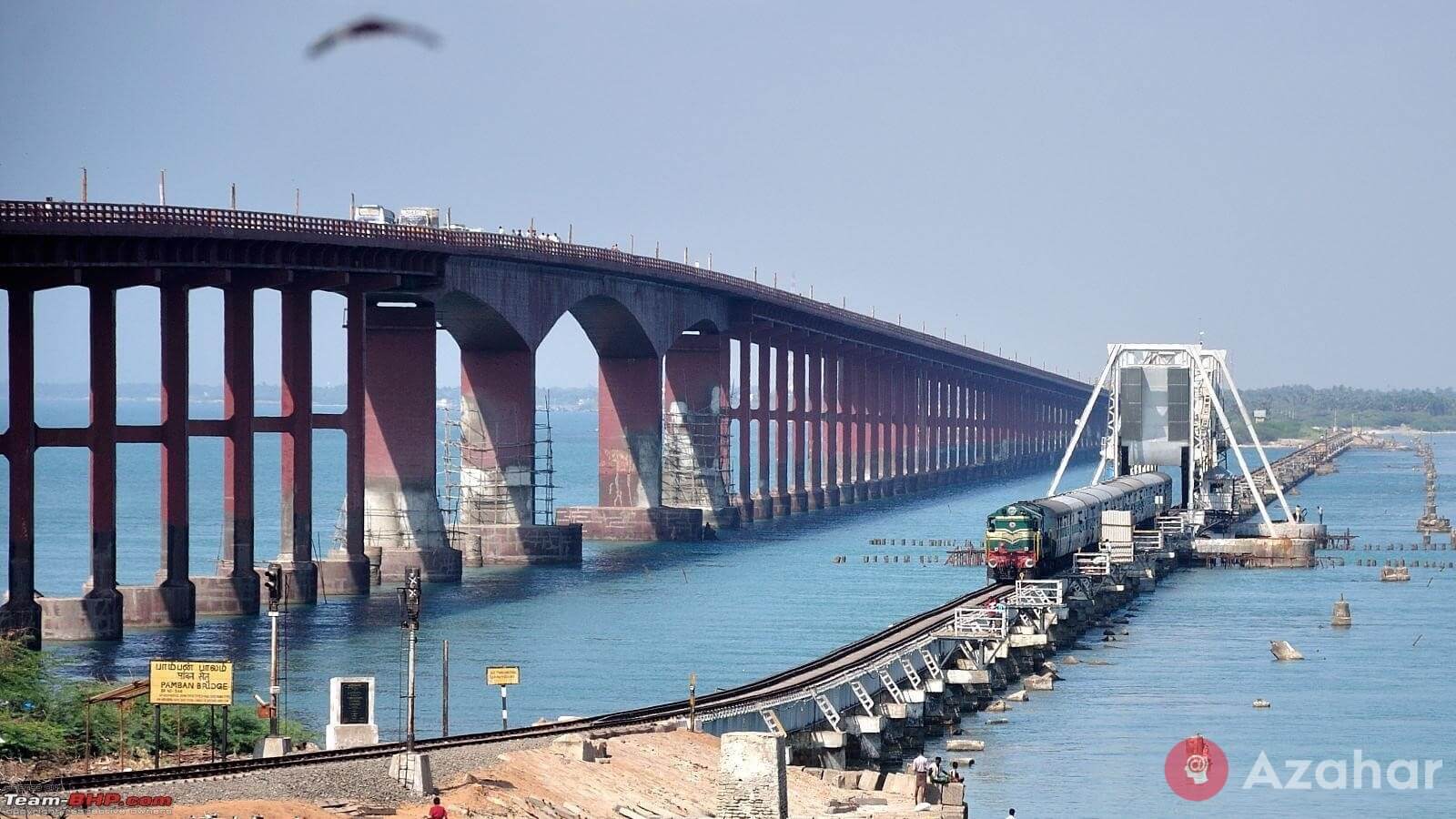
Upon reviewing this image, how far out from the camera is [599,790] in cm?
4416

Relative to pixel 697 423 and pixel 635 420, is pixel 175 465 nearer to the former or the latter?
pixel 635 420

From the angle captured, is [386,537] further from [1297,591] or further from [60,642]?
[1297,591]

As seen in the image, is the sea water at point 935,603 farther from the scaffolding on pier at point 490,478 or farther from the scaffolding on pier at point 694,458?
the scaffolding on pier at point 694,458

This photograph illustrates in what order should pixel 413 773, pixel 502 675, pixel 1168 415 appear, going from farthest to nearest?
pixel 1168 415
pixel 502 675
pixel 413 773

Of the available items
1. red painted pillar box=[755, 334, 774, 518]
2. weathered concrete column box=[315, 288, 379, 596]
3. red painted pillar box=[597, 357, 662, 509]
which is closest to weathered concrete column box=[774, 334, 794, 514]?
red painted pillar box=[755, 334, 774, 518]

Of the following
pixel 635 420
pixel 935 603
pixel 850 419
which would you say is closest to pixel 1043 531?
pixel 935 603

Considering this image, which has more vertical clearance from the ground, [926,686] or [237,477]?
[237,477]

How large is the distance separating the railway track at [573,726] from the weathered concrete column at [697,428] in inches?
2409

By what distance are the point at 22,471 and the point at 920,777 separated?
3647 centimetres

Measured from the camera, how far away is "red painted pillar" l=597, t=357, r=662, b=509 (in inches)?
5182

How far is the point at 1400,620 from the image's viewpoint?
9125cm

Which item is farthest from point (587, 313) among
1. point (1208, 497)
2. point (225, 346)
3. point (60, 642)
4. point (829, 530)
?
point (60, 642)

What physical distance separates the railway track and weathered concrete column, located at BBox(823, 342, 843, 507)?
100 meters

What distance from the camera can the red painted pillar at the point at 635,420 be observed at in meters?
132
